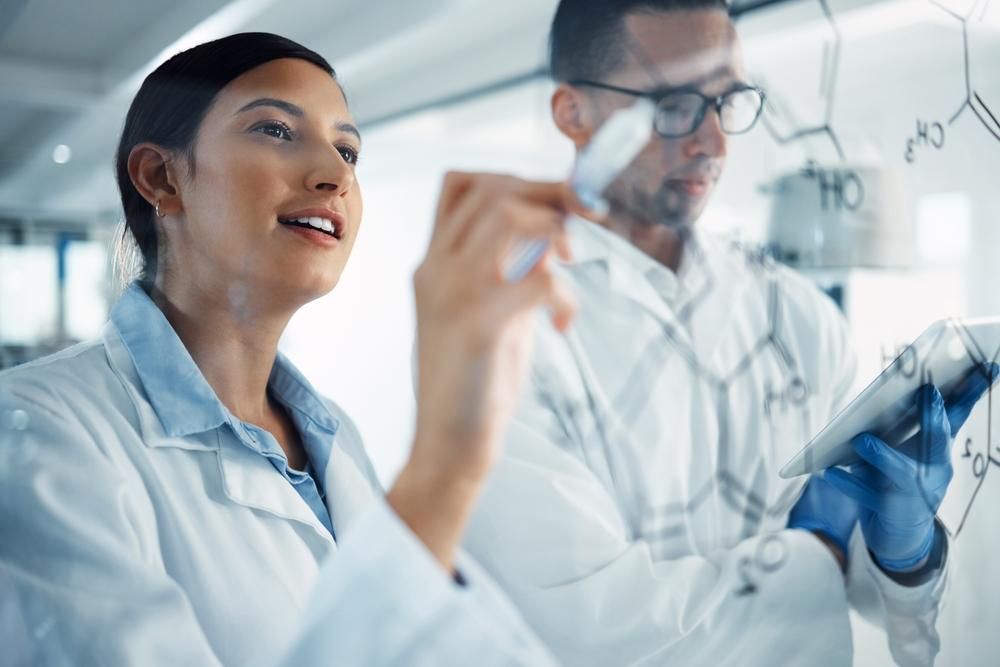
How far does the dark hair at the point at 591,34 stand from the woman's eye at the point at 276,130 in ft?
0.73

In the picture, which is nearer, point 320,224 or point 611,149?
point 320,224

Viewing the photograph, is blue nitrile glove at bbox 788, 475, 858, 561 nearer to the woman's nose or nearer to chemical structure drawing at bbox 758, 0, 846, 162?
chemical structure drawing at bbox 758, 0, 846, 162

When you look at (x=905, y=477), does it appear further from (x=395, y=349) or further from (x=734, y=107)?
(x=395, y=349)

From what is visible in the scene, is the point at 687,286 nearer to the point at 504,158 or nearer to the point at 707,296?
the point at 707,296

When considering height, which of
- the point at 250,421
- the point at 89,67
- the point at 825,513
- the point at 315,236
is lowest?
the point at 825,513

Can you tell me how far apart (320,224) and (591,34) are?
0.84 feet

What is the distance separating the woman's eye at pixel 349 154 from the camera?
1.81ft

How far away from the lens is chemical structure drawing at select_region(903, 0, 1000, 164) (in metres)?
0.73

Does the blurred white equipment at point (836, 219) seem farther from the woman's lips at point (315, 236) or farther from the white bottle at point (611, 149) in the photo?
the woman's lips at point (315, 236)

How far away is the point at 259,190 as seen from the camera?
517 mm

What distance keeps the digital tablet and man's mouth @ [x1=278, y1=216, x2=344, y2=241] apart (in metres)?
0.39

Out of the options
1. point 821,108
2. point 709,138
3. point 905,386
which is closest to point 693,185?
point 709,138

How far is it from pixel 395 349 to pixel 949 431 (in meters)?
0.48

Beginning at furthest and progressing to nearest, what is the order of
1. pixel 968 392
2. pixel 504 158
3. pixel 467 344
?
1. pixel 968 392
2. pixel 504 158
3. pixel 467 344
